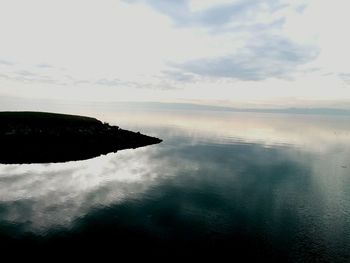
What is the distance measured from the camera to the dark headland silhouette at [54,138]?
265 feet

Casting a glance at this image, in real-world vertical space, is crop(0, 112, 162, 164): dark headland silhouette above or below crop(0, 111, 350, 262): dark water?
above

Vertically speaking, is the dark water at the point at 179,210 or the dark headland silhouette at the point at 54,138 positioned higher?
the dark headland silhouette at the point at 54,138

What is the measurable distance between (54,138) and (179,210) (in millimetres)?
61869

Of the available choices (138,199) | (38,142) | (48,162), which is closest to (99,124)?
(38,142)

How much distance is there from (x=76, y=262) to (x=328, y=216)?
37175mm

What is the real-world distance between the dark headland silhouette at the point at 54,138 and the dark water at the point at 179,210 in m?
8.18

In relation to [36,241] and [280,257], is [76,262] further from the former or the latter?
[280,257]

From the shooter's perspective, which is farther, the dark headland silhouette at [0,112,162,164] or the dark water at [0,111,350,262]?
the dark headland silhouette at [0,112,162,164]

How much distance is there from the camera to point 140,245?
34000 millimetres

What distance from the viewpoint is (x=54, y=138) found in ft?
304

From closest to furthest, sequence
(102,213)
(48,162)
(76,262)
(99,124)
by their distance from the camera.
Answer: (76,262) → (102,213) → (48,162) → (99,124)

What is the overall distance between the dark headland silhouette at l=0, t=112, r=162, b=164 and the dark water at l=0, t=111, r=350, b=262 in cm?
818

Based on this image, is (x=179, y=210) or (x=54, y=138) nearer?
(x=179, y=210)

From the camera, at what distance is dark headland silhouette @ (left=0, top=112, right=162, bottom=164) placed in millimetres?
80875
